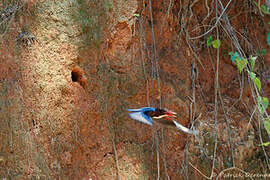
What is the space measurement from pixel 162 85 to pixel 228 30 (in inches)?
26.9

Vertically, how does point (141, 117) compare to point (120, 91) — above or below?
below

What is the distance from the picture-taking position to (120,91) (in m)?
1.99

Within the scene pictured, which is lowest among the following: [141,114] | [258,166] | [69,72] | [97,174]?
[258,166]

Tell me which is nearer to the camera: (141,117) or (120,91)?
(141,117)

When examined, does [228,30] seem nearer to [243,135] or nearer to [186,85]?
[186,85]

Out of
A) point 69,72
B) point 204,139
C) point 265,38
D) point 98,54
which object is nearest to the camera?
point 69,72

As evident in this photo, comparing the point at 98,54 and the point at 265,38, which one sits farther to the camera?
the point at 265,38

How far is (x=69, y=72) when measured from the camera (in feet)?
5.90

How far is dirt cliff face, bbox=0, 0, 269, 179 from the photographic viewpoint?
5.50ft

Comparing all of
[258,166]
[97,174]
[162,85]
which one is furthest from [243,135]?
[97,174]

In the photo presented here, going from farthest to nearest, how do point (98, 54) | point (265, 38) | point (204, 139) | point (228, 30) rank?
point (265, 38) < point (228, 30) < point (204, 139) < point (98, 54)

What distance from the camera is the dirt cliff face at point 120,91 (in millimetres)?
1676

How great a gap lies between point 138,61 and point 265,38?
1.18 m

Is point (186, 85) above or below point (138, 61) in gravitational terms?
below
